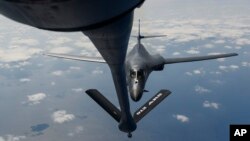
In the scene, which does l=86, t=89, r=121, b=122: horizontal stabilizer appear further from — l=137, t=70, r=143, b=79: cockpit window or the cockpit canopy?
l=137, t=70, r=143, b=79: cockpit window

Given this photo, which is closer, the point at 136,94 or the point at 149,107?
the point at 149,107

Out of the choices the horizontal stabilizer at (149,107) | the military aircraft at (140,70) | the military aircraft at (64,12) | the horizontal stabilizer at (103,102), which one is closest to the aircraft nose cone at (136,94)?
the military aircraft at (140,70)

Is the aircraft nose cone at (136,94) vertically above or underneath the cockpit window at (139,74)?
underneath

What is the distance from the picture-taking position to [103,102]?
1994cm

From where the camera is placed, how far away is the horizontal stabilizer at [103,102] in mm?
18719

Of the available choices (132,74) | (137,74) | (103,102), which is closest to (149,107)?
(103,102)

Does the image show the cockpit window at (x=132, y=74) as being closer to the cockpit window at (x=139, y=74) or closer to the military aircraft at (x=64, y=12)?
the cockpit window at (x=139, y=74)

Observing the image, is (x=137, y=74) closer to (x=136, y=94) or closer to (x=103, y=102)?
(x=136, y=94)

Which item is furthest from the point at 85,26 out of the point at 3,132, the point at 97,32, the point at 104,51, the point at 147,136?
the point at 3,132

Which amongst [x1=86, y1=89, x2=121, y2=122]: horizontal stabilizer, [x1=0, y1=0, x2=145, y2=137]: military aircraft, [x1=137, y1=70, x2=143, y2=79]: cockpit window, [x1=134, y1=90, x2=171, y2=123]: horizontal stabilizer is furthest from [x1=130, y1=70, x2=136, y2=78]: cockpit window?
[x1=0, y1=0, x2=145, y2=137]: military aircraft

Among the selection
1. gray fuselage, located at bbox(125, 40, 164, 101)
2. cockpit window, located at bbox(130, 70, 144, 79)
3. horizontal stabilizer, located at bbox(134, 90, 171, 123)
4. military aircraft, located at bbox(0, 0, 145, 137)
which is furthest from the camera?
cockpit window, located at bbox(130, 70, 144, 79)

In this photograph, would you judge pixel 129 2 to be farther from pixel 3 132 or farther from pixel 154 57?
pixel 3 132

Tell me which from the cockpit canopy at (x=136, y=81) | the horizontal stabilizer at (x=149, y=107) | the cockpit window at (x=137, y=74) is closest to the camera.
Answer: the horizontal stabilizer at (x=149, y=107)

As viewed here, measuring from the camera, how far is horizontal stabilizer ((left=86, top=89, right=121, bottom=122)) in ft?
61.4
